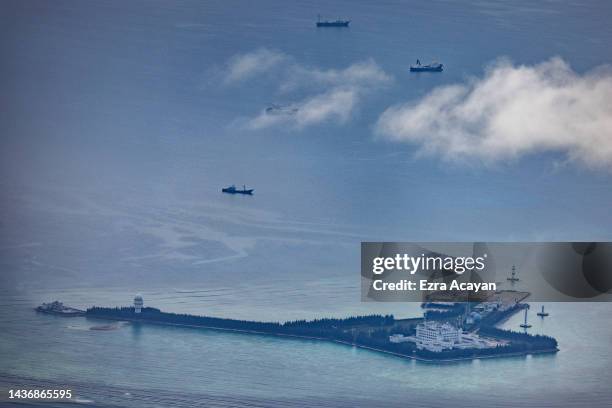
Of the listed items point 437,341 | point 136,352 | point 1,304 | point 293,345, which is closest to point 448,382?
point 437,341

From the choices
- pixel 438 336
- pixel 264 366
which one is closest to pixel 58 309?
pixel 264 366

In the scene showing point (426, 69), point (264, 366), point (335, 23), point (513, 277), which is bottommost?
point (264, 366)

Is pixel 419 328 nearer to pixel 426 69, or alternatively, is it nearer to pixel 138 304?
pixel 138 304

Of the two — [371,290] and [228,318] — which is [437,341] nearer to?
[371,290]

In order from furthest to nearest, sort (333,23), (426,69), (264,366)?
(333,23) → (426,69) → (264,366)

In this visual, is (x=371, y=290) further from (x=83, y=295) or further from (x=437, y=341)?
(x=83, y=295)

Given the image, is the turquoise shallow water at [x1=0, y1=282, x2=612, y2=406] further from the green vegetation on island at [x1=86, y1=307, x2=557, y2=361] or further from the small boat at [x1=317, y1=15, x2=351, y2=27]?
the small boat at [x1=317, y1=15, x2=351, y2=27]

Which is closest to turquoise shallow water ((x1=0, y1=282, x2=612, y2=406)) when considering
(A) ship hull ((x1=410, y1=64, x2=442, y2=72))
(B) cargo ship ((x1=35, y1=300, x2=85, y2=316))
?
(B) cargo ship ((x1=35, y1=300, x2=85, y2=316))

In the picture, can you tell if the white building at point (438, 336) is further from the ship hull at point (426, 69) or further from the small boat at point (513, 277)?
the ship hull at point (426, 69)

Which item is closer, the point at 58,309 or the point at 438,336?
the point at 438,336

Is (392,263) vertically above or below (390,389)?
→ above

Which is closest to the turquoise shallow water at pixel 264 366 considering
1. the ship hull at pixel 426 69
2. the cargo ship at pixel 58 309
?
the cargo ship at pixel 58 309
